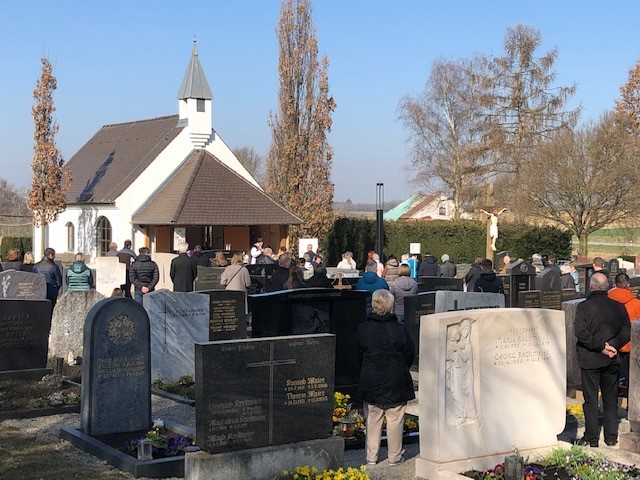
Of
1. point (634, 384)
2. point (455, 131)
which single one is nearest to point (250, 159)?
point (455, 131)

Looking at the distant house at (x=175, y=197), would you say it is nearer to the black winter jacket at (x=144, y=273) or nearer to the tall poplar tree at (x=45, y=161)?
the tall poplar tree at (x=45, y=161)

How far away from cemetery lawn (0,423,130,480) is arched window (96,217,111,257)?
102ft

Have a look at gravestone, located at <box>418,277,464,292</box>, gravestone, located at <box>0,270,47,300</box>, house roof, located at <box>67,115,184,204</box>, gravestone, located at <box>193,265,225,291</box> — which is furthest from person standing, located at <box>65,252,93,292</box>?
house roof, located at <box>67,115,184,204</box>

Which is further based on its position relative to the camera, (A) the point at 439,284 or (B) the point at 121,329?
(A) the point at 439,284

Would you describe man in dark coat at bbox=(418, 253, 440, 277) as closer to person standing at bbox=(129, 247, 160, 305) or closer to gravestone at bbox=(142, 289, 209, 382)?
person standing at bbox=(129, 247, 160, 305)

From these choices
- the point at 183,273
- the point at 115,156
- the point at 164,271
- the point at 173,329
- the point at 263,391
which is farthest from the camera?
the point at 115,156

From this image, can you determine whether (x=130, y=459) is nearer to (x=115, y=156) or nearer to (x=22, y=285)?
(x=22, y=285)

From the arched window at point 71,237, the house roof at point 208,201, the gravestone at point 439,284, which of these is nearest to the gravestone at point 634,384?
the gravestone at point 439,284

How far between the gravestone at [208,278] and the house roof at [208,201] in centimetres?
1708

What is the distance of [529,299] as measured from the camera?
687 inches

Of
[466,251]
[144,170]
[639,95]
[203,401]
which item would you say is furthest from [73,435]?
[639,95]

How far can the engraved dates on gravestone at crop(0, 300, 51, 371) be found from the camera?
12.8 metres

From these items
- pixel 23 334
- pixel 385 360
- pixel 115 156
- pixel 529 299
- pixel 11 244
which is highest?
pixel 115 156

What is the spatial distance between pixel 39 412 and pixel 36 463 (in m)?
2.33
